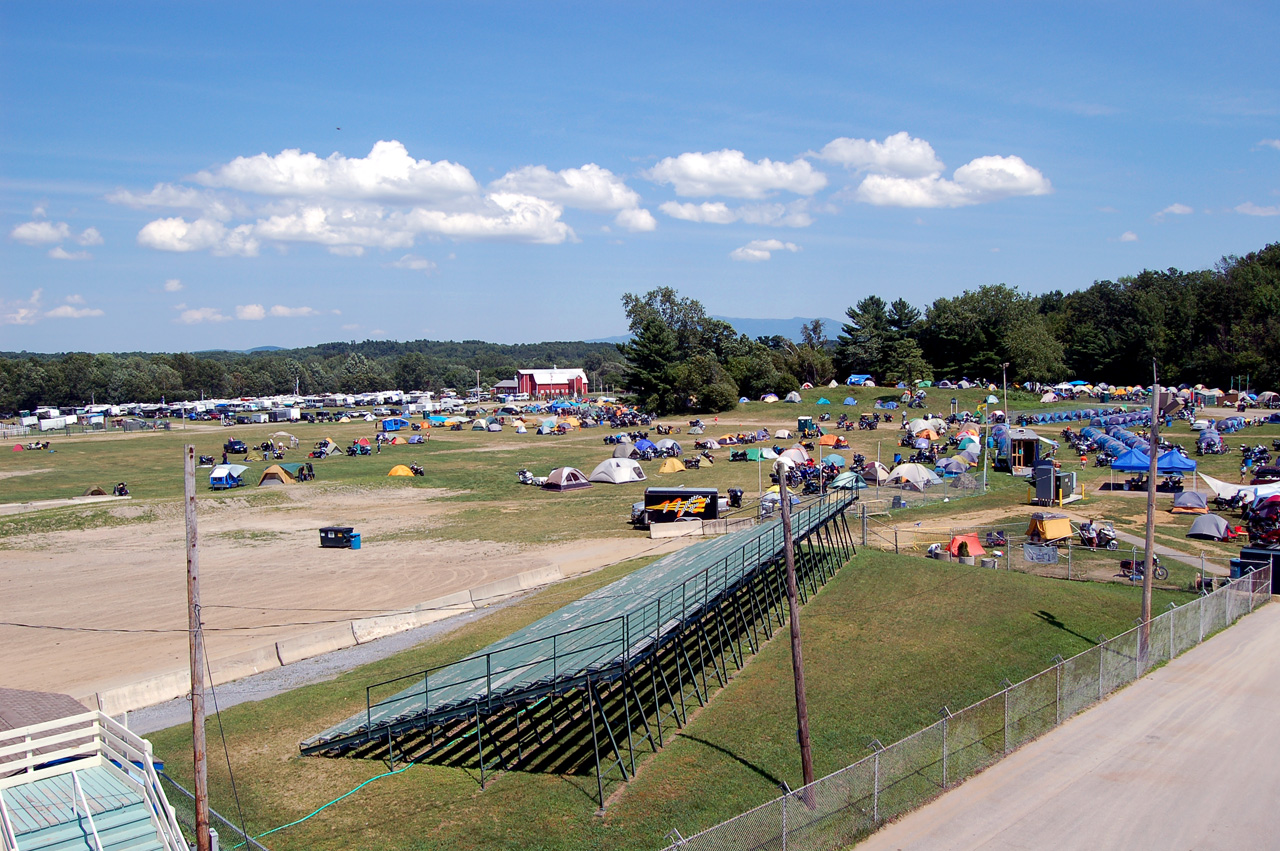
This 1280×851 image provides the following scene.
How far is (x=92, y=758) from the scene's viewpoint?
34.4ft

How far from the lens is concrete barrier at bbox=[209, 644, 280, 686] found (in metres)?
19.2

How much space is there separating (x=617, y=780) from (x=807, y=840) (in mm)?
2906

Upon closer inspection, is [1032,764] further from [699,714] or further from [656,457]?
[656,457]

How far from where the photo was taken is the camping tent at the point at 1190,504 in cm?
3338

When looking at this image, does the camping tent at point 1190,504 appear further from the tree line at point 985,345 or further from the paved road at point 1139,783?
the tree line at point 985,345

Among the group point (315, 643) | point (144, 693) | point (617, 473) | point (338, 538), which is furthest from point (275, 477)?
point (144, 693)

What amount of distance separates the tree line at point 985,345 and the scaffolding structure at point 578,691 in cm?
6787

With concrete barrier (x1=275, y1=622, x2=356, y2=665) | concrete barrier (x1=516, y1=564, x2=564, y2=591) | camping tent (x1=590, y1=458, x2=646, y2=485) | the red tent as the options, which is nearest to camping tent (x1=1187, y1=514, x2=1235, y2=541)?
the red tent

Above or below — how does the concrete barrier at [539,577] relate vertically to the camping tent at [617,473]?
below

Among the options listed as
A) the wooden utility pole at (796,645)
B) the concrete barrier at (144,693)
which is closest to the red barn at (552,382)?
the concrete barrier at (144,693)

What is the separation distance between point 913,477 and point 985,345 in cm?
7115

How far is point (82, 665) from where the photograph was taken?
1975 centimetres

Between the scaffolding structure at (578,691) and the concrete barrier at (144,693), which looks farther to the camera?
the concrete barrier at (144,693)

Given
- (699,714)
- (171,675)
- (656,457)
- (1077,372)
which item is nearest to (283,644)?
(171,675)
